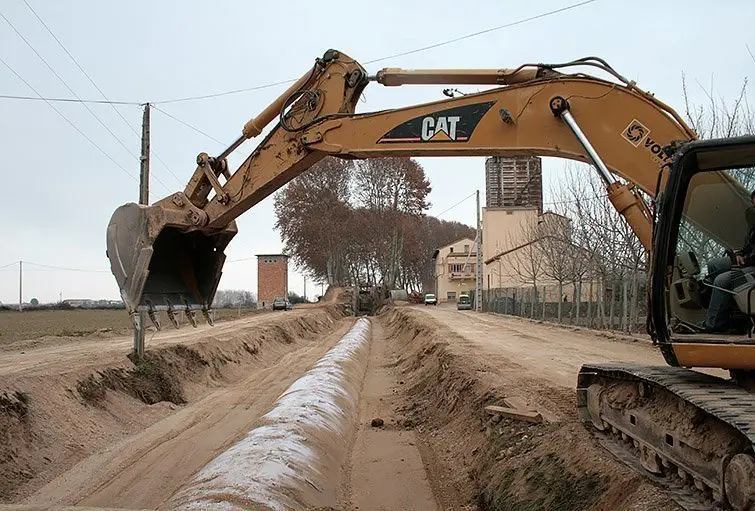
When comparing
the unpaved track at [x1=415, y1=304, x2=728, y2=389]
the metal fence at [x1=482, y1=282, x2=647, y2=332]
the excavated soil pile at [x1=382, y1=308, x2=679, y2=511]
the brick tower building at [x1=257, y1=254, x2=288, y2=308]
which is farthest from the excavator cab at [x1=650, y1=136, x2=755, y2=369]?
the brick tower building at [x1=257, y1=254, x2=288, y2=308]

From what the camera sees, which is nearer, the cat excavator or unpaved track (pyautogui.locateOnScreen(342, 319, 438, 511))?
the cat excavator

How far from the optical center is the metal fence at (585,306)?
85.3 feet

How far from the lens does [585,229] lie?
3112 centimetres

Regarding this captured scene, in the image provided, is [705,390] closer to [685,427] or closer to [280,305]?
[685,427]

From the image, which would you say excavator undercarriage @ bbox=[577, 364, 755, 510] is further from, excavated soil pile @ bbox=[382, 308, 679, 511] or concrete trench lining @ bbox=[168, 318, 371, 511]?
concrete trench lining @ bbox=[168, 318, 371, 511]

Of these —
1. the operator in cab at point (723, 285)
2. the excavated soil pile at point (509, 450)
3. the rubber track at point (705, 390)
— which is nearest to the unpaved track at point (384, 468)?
the excavated soil pile at point (509, 450)

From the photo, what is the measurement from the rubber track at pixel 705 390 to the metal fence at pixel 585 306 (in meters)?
8.98

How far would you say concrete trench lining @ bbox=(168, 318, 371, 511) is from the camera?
5434 millimetres

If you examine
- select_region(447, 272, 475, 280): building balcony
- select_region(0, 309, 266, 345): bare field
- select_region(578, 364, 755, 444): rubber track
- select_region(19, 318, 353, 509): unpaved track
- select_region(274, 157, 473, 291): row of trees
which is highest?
select_region(274, 157, 473, 291): row of trees

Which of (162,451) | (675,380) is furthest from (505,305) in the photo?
(675,380)

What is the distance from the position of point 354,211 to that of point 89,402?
4978cm

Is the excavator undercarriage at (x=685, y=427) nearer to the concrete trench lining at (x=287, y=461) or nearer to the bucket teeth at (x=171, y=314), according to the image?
the concrete trench lining at (x=287, y=461)

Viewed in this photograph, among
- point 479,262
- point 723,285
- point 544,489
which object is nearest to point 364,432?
point 544,489

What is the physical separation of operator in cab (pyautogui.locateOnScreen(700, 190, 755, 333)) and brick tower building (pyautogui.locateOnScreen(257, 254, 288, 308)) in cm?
5650
